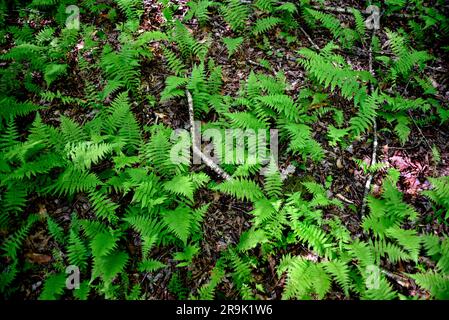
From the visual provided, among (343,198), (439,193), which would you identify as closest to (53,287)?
(343,198)

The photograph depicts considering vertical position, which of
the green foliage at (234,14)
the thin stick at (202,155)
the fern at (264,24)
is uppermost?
the green foliage at (234,14)

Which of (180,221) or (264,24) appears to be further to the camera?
(264,24)

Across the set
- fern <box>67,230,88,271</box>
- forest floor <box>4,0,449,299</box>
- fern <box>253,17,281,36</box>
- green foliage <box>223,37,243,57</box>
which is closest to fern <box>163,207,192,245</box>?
forest floor <box>4,0,449,299</box>

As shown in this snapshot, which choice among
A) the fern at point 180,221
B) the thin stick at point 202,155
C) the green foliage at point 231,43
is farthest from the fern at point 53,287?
the green foliage at point 231,43

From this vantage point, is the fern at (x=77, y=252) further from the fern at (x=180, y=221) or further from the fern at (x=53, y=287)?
the fern at (x=180, y=221)

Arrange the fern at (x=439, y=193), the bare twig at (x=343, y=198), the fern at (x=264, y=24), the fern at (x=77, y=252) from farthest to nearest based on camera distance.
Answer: the fern at (x=264, y=24), the bare twig at (x=343, y=198), the fern at (x=439, y=193), the fern at (x=77, y=252)

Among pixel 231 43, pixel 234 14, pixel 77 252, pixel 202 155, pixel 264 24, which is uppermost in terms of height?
pixel 234 14

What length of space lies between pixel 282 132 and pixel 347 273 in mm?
2392

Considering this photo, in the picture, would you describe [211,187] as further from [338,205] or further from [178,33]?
[178,33]

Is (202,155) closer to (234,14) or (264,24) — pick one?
(264,24)

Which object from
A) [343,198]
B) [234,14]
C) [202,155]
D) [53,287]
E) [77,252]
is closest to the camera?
[53,287]

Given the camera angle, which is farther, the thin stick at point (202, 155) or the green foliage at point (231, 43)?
the green foliage at point (231, 43)

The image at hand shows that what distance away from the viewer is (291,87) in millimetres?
5719

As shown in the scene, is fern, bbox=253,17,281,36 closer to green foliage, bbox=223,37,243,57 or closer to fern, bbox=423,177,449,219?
green foliage, bbox=223,37,243,57
